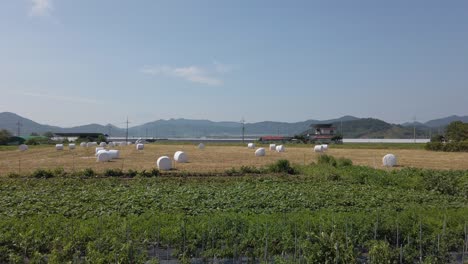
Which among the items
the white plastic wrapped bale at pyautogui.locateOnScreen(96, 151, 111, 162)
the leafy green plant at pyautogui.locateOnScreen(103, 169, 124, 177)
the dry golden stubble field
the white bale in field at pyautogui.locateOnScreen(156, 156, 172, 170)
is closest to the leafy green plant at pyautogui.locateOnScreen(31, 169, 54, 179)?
the leafy green plant at pyautogui.locateOnScreen(103, 169, 124, 177)

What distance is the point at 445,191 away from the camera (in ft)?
60.3

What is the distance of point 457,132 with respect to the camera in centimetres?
7125

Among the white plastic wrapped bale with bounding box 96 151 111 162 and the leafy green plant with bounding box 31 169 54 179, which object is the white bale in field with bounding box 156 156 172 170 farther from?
the white plastic wrapped bale with bounding box 96 151 111 162

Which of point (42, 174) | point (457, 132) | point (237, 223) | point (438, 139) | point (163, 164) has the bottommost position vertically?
point (42, 174)

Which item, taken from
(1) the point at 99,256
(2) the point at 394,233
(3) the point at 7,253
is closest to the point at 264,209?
(2) the point at 394,233

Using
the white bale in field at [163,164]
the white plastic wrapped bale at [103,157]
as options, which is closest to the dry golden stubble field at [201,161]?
the white plastic wrapped bale at [103,157]

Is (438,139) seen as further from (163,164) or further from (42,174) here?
(42,174)

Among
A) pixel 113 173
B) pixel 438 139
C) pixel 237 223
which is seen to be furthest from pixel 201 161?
pixel 438 139

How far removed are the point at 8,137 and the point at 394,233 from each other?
99665 mm

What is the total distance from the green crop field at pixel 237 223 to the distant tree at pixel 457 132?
58177 millimetres

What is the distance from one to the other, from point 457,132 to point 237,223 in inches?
2960

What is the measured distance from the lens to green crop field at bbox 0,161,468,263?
786cm

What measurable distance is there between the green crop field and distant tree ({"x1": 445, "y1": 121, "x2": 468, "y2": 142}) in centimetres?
5818

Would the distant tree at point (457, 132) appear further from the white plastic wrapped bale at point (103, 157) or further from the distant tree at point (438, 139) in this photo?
the white plastic wrapped bale at point (103, 157)
